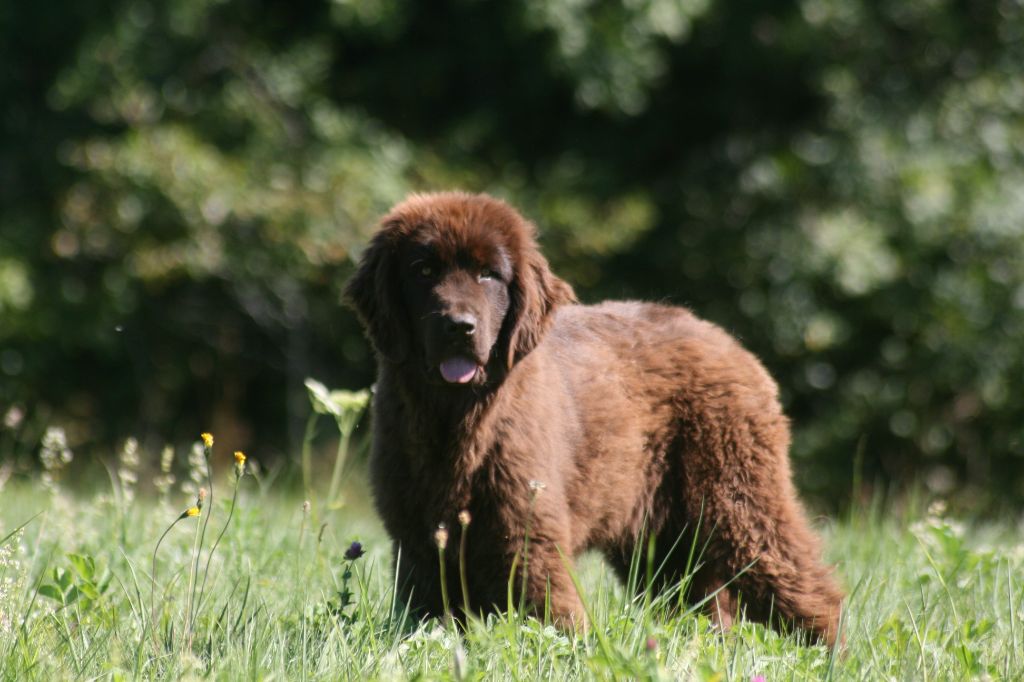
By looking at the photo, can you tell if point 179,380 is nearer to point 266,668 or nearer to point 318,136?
point 318,136

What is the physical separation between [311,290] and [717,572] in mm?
7850

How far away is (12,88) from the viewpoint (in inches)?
502

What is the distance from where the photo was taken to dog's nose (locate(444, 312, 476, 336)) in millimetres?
4445

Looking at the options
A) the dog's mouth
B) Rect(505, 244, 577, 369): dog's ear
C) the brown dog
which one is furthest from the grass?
Rect(505, 244, 577, 369): dog's ear

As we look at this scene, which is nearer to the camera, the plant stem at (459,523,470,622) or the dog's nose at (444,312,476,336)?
the plant stem at (459,523,470,622)

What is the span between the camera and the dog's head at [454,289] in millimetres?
4527

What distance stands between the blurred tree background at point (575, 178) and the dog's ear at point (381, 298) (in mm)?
6096

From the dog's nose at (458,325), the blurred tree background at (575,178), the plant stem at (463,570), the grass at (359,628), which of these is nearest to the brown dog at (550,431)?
the dog's nose at (458,325)

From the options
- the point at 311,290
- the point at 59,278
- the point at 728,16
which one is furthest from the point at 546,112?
the point at 59,278

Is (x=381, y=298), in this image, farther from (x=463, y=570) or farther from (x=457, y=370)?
(x=463, y=570)

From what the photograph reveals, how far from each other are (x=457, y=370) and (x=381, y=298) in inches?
18.6

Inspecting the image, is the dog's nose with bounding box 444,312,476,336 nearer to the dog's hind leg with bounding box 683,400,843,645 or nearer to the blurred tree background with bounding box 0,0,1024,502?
the dog's hind leg with bounding box 683,400,843,645

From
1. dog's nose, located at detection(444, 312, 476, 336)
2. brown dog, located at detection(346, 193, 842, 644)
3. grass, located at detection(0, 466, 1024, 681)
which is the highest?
dog's nose, located at detection(444, 312, 476, 336)

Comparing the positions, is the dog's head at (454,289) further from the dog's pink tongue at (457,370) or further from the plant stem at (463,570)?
the plant stem at (463,570)
